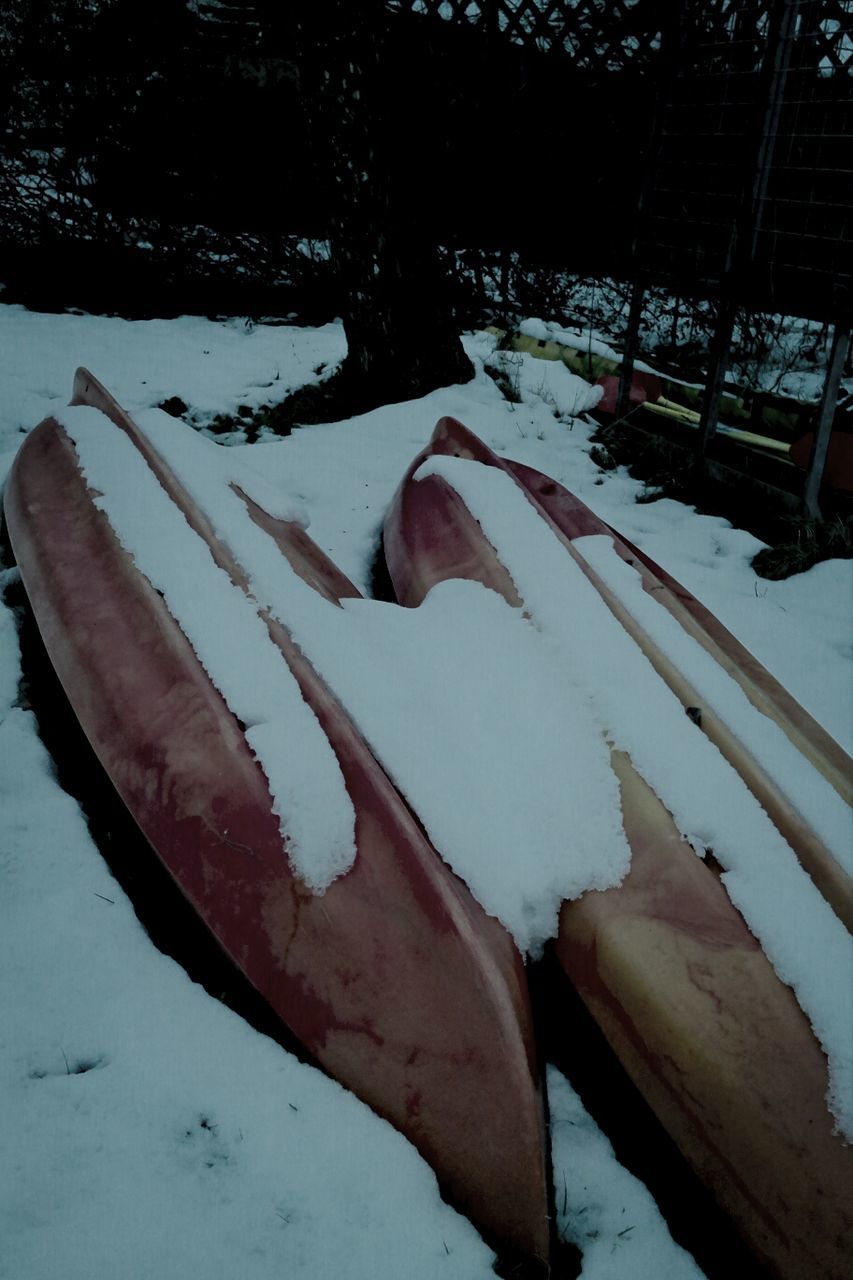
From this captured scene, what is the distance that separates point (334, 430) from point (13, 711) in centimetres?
202

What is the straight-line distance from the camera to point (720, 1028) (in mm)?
949

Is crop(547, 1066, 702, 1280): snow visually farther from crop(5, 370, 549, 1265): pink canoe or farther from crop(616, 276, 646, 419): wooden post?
crop(616, 276, 646, 419): wooden post

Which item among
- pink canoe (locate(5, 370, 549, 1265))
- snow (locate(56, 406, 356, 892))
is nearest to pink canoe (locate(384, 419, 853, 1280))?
pink canoe (locate(5, 370, 549, 1265))

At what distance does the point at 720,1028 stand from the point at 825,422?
2.32 m

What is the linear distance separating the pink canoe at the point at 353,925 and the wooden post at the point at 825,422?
7.18 ft

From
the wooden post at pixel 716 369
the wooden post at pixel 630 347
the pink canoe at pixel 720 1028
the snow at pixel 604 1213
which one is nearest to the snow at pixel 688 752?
the pink canoe at pixel 720 1028

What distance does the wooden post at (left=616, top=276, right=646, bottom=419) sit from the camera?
3.51 meters

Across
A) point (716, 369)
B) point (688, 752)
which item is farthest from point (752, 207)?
point (688, 752)

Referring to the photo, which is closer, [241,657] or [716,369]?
[241,657]

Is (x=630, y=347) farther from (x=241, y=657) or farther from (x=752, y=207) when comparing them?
(x=241, y=657)

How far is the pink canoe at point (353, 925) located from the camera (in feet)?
2.96

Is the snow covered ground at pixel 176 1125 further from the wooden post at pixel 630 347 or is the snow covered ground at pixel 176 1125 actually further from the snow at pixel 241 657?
the wooden post at pixel 630 347

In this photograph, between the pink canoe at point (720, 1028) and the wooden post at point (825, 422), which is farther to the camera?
the wooden post at point (825, 422)

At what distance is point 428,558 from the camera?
182 centimetres
